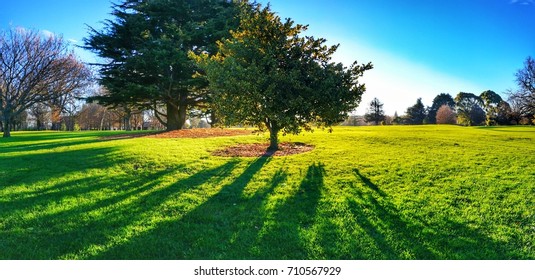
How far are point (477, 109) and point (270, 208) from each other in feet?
219

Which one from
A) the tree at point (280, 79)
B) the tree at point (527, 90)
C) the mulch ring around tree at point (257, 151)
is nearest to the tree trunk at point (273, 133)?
the mulch ring around tree at point (257, 151)

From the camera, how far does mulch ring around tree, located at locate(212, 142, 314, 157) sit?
34.0 ft

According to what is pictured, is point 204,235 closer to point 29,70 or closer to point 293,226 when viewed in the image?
point 293,226

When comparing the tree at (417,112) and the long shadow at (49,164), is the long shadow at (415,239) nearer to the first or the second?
the long shadow at (49,164)

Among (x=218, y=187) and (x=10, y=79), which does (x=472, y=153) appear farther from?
(x=10, y=79)

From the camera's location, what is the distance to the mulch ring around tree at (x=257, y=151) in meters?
10.4

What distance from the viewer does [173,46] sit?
19.0 metres

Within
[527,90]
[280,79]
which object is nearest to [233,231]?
[280,79]

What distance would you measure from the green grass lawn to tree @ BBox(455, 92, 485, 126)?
4951cm

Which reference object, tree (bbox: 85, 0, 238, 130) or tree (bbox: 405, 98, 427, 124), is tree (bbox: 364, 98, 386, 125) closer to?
tree (bbox: 405, 98, 427, 124)

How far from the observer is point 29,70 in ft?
70.6

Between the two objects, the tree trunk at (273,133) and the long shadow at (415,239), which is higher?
the tree trunk at (273,133)

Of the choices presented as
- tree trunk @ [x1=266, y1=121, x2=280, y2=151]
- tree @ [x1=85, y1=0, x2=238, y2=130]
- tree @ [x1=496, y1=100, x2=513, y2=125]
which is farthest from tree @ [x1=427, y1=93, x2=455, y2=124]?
tree trunk @ [x1=266, y1=121, x2=280, y2=151]

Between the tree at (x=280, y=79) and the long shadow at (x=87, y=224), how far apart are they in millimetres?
4396
